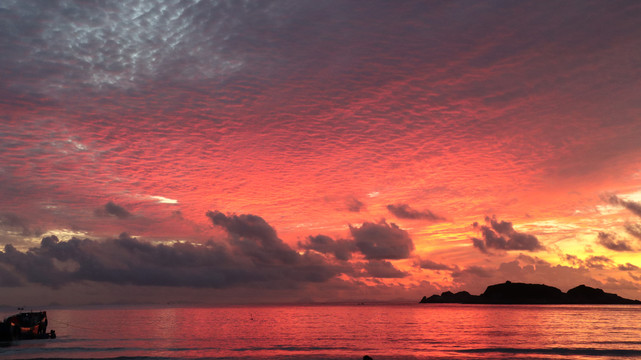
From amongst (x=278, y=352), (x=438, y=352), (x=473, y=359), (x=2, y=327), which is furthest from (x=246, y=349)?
(x=2, y=327)

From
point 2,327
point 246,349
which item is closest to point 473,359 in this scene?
point 246,349

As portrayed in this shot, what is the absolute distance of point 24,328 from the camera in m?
94.2

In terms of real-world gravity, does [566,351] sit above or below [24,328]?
below

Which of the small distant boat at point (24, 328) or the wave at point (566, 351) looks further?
the small distant boat at point (24, 328)

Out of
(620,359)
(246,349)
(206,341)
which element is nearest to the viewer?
(620,359)

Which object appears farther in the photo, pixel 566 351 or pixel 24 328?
pixel 24 328

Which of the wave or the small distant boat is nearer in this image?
the wave

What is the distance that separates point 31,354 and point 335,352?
50575mm

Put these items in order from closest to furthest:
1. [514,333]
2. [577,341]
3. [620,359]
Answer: [620,359] → [577,341] → [514,333]

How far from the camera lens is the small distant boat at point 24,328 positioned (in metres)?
87.9

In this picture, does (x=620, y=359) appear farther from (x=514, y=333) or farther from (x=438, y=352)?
(x=514, y=333)

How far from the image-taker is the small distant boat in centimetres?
8794

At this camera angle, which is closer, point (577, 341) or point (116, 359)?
point (116, 359)

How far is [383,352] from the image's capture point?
71.6 meters
